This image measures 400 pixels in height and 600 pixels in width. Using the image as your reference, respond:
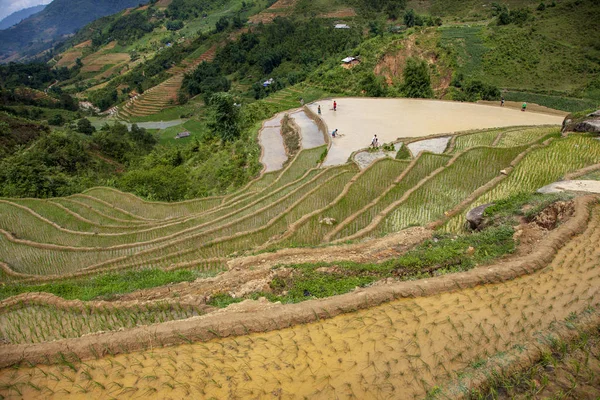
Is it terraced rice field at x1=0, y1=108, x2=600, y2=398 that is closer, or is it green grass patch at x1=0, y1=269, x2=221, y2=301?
terraced rice field at x1=0, y1=108, x2=600, y2=398

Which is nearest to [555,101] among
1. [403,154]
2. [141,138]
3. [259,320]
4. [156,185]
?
[403,154]

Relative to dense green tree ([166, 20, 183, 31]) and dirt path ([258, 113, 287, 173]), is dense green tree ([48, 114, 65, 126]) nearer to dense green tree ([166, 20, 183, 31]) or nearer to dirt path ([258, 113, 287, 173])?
dirt path ([258, 113, 287, 173])

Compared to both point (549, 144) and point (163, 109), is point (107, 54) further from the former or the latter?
point (549, 144)

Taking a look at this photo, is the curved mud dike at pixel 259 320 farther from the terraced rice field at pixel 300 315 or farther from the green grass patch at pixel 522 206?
the green grass patch at pixel 522 206

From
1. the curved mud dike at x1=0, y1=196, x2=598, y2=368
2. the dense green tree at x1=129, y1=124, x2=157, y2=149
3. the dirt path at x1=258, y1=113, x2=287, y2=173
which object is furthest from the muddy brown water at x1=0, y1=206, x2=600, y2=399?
the dense green tree at x1=129, y1=124, x2=157, y2=149

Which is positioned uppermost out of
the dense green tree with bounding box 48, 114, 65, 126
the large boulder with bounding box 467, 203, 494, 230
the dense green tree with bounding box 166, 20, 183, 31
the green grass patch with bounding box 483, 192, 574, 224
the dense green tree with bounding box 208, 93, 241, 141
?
the dense green tree with bounding box 166, 20, 183, 31

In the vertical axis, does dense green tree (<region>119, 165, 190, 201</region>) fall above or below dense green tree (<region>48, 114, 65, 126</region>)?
below
